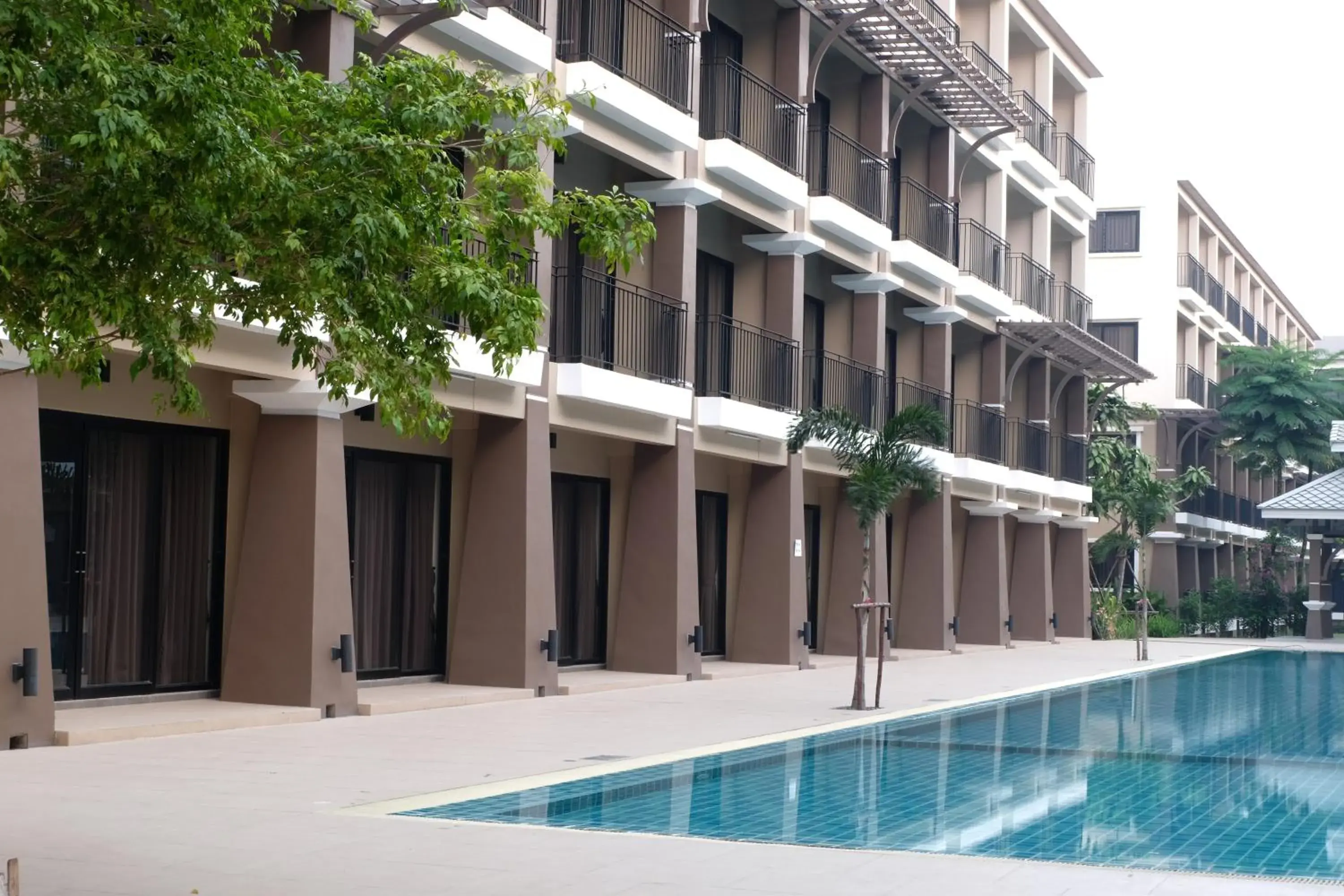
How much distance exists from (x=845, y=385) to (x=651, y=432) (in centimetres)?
723

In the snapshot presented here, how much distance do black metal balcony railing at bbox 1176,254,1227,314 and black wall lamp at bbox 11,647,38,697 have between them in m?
45.4

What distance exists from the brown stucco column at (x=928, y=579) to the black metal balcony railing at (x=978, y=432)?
184 centimetres

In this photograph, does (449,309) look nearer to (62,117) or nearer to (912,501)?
(62,117)

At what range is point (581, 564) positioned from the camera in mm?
23125

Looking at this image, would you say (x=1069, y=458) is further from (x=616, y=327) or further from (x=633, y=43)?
(x=633, y=43)

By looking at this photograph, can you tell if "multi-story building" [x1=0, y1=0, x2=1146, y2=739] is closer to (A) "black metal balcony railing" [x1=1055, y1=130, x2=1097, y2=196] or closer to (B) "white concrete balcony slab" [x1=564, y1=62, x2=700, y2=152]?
(B) "white concrete balcony slab" [x1=564, y1=62, x2=700, y2=152]

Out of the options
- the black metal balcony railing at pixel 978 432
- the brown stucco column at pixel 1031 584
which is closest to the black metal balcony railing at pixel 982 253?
the black metal balcony railing at pixel 978 432

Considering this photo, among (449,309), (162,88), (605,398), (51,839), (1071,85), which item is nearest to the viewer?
(162,88)

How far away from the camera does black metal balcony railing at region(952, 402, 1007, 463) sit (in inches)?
1326

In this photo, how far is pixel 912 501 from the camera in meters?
32.0

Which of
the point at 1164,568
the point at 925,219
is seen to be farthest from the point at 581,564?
the point at 1164,568

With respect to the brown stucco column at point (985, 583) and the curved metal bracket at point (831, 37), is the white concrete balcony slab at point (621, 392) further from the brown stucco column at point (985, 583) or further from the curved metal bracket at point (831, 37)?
the brown stucco column at point (985, 583)

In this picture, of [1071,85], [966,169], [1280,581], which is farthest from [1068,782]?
[1280,581]

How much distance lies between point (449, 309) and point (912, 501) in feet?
81.7
